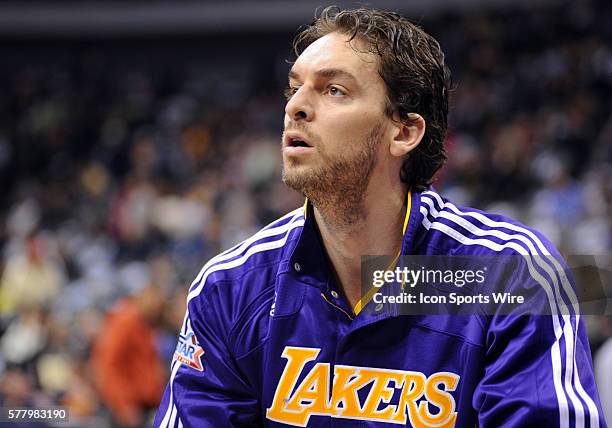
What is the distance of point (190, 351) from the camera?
2.54 metres

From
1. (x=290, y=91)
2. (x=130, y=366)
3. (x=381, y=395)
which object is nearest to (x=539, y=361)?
(x=381, y=395)

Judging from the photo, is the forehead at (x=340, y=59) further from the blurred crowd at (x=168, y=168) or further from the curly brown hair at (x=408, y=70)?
the blurred crowd at (x=168, y=168)

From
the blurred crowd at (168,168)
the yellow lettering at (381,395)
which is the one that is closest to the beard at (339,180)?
the yellow lettering at (381,395)

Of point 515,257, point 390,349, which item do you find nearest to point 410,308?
point 390,349

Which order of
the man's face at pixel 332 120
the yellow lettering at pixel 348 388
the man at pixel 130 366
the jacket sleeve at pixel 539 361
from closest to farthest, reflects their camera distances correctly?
the jacket sleeve at pixel 539 361
the yellow lettering at pixel 348 388
the man's face at pixel 332 120
the man at pixel 130 366

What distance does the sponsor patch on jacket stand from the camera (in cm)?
251

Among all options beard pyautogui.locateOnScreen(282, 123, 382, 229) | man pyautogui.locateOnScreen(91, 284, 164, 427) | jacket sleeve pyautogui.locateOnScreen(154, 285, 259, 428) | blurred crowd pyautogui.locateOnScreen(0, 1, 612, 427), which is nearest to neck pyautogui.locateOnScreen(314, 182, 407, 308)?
beard pyautogui.locateOnScreen(282, 123, 382, 229)

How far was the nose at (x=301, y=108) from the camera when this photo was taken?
2.55 meters

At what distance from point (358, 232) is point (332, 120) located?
0.36 meters

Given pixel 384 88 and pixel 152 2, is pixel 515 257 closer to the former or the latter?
pixel 384 88

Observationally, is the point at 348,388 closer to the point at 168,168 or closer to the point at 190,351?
the point at 190,351

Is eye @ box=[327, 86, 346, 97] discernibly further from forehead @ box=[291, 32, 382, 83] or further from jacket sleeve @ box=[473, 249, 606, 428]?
jacket sleeve @ box=[473, 249, 606, 428]

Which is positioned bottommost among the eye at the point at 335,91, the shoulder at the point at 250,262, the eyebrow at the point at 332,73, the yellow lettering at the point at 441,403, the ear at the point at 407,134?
the yellow lettering at the point at 441,403

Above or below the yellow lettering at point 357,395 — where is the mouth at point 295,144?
above
